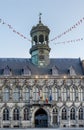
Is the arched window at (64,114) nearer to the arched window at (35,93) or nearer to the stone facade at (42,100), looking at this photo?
the stone facade at (42,100)

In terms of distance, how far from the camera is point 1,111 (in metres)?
76.9

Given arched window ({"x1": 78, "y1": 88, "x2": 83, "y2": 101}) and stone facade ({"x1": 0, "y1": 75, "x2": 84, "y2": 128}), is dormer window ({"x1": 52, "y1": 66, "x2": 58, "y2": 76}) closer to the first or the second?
stone facade ({"x1": 0, "y1": 75, "x2": 84, "y2": 128})

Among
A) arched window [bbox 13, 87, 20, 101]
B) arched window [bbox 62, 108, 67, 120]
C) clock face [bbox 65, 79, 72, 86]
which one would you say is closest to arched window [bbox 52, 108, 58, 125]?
arched window [bbox 62, 108, 67, 120]

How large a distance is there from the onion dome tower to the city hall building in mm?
2921

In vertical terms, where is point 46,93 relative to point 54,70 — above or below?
below

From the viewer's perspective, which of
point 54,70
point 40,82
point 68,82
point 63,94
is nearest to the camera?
point 40,82

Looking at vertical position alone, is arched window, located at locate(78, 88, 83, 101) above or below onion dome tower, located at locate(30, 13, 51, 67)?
below

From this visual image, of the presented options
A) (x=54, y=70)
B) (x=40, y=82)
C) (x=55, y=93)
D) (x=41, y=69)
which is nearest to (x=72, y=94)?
(x=55, y=93)

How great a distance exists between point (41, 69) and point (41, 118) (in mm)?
10480

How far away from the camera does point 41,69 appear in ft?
267

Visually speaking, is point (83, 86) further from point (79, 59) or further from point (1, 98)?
point (1, 98)

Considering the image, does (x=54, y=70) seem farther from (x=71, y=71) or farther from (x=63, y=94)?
(x=63, y=94)

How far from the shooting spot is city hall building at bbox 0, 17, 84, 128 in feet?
253

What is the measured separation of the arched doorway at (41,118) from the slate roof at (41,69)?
816 cm
